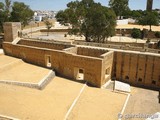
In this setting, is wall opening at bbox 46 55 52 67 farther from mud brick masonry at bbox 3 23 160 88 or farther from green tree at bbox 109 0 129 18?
green tree at bbox 109 0 129 18

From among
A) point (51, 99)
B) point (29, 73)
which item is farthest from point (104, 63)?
point (29, 73)

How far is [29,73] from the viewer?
1941cm

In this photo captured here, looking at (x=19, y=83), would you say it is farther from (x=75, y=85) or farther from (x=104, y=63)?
(x=104, y=63)

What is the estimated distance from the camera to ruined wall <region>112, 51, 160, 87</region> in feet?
61.3

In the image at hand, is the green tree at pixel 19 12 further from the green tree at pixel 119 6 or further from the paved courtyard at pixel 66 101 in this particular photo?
the green tree at pixel 119 6

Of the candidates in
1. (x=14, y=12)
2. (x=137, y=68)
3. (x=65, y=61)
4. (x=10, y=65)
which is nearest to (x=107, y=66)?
(x=137, y=68)

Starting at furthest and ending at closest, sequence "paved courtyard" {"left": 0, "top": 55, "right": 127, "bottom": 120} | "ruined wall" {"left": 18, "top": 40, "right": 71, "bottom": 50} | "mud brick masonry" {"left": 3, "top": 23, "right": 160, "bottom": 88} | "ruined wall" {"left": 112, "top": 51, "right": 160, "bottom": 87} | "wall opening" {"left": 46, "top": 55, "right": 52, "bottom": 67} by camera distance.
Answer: "ruined wall" {"left": 18, "top": 40, "right": 71, "bottom": 50}
"wall opening" {"left": 46, "top": 55, "right": 52, "bottom": 67}
"ruined wall" {"left": 112, "top": 51, "right": 160, "bottom": 87}
"mud brick masonry" {"left": 3, "top": 23, "right": 160, "bottom": 88}
"paved courtyard" {"left": 0, "top": 55, "right": 127, "bottom": 120}

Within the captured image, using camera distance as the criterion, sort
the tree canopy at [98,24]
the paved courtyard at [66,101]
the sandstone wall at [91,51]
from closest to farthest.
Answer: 1. the paved courtyard at [66,101]
2. the sandstone wall at [91,51]
3. the tree canopy at [98,24]

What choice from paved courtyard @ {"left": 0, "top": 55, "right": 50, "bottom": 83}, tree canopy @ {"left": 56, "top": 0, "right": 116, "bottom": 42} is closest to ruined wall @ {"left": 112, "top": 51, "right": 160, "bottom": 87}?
paved courtyard @ {"left": 0, "top": 55, "right": 50, "bottom": 83}

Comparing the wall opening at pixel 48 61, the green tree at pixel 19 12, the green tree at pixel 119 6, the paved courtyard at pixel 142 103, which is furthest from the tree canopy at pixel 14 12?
the green tree at pixel 119 6

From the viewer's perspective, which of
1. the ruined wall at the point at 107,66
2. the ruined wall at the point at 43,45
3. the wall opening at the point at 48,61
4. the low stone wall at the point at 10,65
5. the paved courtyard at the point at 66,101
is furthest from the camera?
the ruined wall at the point at 43,45

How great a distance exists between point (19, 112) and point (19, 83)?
177 inches

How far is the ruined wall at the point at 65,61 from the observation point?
1803 cm

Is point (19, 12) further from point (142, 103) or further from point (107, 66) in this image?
point (142, 103)
